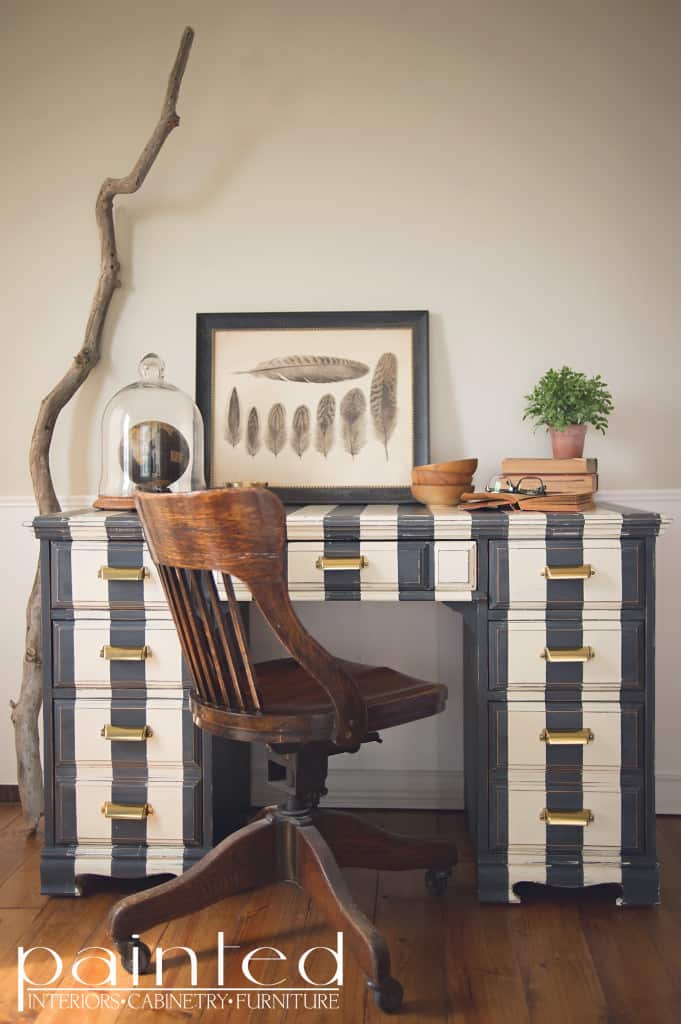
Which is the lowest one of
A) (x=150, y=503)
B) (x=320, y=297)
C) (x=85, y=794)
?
(x=85, y=794)

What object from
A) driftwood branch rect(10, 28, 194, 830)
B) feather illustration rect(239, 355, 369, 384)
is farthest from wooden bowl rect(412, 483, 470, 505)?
driftwood branch rect(10, 28, 194, 830)

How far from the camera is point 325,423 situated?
2.70 m

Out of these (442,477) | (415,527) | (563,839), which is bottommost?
(563,839)

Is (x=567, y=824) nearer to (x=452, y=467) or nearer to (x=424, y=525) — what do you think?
(x=424, y=525)

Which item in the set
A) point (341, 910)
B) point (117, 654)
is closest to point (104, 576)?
point (117, 654)

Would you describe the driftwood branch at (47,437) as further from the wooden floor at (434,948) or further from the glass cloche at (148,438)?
the wooden floor at (434,948)

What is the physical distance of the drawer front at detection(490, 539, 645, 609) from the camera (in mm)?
2109

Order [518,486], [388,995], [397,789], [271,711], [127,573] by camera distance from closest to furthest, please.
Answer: [388,995] → [271,711] → [127,573] → [518,486] → [397,789]

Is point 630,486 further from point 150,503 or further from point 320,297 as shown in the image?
point 150,503

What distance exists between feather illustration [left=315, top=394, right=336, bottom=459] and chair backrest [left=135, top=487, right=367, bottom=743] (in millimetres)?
930

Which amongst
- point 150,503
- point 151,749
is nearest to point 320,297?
point 150,503

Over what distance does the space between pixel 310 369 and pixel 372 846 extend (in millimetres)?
1338

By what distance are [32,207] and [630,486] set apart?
1964mm

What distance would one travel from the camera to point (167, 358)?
2.76 m
